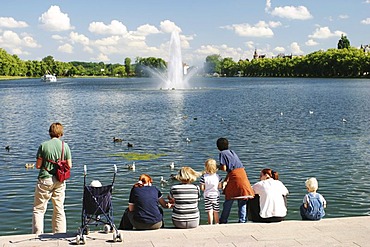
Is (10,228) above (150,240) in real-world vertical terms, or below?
below

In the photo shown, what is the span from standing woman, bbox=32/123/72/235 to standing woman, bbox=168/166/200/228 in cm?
214

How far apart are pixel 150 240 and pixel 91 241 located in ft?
3.50

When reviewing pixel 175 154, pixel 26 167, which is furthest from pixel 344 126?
pixel 26 167

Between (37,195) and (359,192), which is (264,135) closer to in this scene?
(359,192)

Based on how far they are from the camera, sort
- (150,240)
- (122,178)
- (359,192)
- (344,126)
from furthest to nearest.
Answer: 1. (344,126)
2. (122,178)
3. (359,192)
4. (150,240)

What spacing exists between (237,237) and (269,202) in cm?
146

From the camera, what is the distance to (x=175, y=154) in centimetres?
2564

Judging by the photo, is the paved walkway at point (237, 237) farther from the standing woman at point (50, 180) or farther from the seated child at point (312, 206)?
the standing woman at point (50, 180)

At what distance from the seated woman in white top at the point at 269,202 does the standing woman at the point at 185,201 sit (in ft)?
4.79

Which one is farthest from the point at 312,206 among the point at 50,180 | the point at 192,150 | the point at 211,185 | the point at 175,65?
the point at 175,65

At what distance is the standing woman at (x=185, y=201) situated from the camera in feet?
33.6

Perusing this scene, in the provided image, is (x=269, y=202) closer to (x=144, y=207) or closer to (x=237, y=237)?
(x=237, y=237)

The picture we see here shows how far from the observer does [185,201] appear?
33.8ft

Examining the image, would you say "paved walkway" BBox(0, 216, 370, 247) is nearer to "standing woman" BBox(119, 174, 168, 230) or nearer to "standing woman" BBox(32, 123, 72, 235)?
"standing woman" BBox(119, 174, 168, 230)
